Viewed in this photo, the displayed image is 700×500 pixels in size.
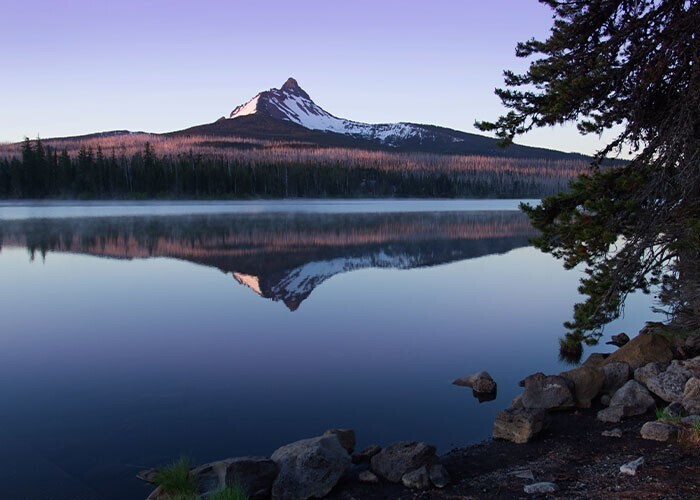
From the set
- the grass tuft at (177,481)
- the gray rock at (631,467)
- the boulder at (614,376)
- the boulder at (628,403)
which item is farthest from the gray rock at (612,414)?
the grass tuft at (177,481)

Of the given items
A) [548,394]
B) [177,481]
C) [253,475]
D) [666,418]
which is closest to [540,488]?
[666,418]

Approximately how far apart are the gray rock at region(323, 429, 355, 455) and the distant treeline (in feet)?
305

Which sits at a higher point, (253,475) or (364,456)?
(253,475)

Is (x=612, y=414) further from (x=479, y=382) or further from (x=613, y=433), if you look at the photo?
(x=479, y=382)

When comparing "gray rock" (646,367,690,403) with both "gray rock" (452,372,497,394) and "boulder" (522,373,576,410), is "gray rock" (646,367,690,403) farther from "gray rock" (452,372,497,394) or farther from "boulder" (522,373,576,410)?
"gray rock" (452,372,497,394)

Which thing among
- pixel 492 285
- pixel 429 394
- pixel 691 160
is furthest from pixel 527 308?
pixel 691 160

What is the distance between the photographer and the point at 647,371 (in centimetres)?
836

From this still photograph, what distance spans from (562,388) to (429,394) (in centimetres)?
180

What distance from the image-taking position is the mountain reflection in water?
68.0 ft

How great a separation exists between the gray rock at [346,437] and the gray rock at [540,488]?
6.91 feet

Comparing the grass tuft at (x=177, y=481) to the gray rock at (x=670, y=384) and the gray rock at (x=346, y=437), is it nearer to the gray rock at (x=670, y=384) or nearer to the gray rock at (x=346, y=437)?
the gray rock at (x=346, y=437)

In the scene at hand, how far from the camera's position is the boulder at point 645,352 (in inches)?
352

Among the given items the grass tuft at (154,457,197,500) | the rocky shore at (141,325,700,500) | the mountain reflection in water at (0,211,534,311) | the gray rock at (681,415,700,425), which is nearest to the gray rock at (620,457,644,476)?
the rocky shore at (141,325,700,500)

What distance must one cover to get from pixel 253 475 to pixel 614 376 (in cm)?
554
